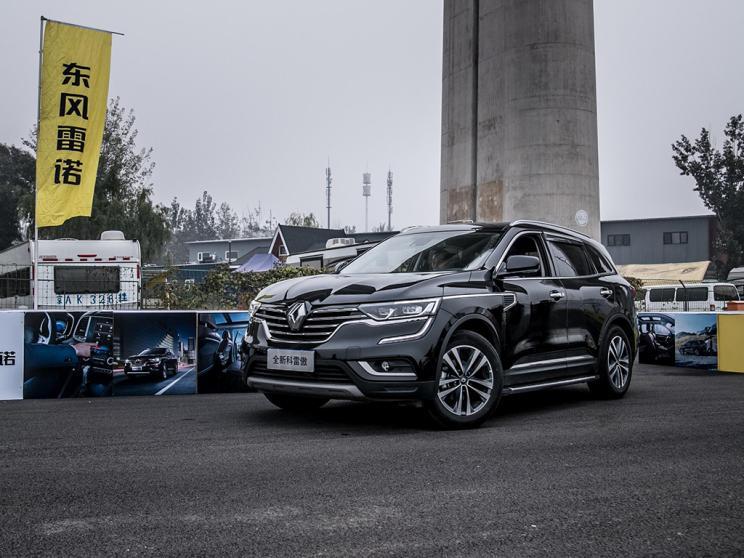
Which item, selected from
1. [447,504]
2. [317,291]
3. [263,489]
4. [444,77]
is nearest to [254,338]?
[317,291]

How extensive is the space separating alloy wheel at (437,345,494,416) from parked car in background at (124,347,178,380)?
4.04 meters

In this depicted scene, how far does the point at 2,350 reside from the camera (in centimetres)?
841

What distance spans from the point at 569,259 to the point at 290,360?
357 cm

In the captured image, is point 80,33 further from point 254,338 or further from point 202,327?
point 254,338

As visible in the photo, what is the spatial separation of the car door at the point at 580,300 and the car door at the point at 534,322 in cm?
17

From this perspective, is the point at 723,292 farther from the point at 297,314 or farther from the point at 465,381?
the point at 297,314

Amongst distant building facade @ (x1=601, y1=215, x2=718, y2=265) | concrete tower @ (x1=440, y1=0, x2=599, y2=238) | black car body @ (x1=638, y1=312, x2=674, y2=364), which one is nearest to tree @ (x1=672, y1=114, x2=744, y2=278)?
distant building facade @ (x1=601, y1=215, x2=718, y2=265)

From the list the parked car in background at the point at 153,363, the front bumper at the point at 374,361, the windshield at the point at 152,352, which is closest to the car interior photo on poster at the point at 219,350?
the parked car in background at the point at 153,363

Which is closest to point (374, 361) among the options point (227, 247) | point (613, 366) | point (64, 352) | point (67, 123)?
point (613, 366)

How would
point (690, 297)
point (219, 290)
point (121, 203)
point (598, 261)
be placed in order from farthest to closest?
1. point (121, 203)
2. point (690, 297)
3. point (219, 290)
4. point (598, 261)

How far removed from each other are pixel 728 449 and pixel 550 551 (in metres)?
2.86

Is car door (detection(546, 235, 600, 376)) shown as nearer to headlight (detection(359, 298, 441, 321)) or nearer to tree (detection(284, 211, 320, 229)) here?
headlight (detection(359, 298, 441, 321))

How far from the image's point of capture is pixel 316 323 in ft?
19.7

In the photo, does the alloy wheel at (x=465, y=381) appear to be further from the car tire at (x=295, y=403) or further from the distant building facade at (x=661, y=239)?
the distant building facade at (x=661, y=239)
